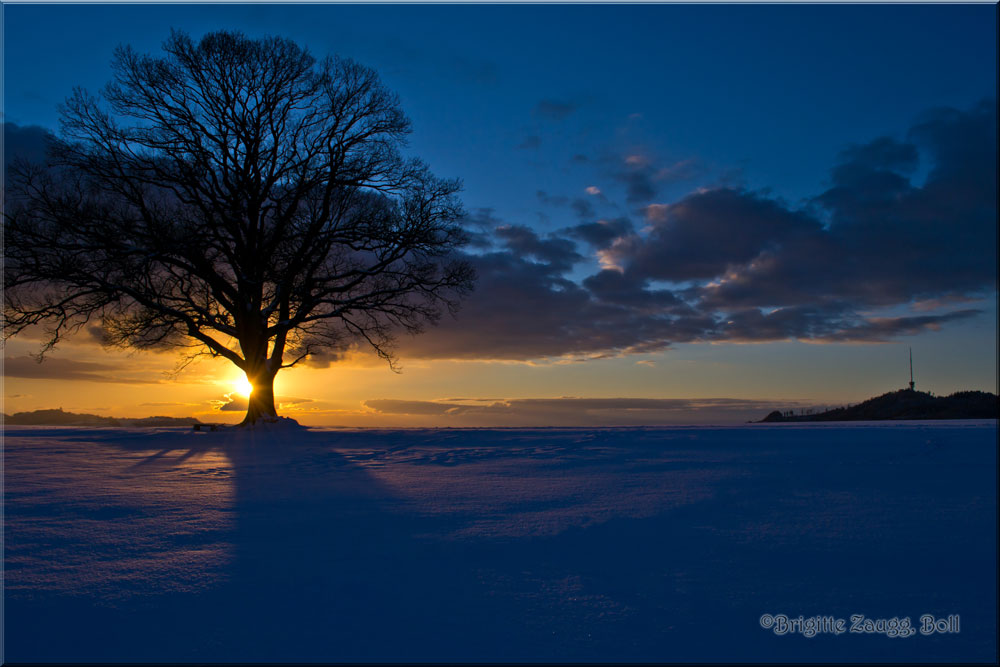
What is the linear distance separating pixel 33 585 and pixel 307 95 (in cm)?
1712

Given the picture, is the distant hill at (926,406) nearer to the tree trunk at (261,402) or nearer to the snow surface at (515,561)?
the snow surface at (515,561)

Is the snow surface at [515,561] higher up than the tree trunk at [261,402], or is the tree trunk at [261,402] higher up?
the tree trunk at [261,402]

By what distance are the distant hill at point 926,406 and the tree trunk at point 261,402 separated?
52.8 ft

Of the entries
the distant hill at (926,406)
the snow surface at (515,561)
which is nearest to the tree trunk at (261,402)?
the snow surface at (515,561)

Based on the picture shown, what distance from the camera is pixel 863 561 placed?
3.53m

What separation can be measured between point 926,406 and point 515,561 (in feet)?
51.2

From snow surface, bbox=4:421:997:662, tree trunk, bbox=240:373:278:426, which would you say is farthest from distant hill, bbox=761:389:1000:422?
tree trunk, bbox=240:373:278:426

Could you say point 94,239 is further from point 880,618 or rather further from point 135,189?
point 880,618

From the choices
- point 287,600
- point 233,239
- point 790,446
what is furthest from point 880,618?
point 233,239

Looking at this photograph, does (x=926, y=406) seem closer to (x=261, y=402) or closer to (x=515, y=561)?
(x=515, y=561)

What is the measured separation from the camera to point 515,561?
3699 millimetres

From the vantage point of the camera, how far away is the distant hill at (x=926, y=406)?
45.7 feet

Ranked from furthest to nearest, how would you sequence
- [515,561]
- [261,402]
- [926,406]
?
[261,402]
[926,406]
[515,561]

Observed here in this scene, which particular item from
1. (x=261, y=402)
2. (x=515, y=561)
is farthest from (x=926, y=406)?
(x=261, y=402)
